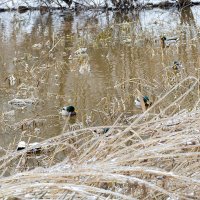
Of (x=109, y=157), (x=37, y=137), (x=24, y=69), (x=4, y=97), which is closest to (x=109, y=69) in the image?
(x=24, y=69)

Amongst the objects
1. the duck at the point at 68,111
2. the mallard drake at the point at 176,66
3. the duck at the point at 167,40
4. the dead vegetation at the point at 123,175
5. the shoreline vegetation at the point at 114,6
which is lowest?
the dead vegetation at the point at 123,175

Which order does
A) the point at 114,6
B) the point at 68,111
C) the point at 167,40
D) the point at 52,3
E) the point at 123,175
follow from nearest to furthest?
the point at 123,175 → the point at 68,111 → the point at 167,40 → the point at 114,6 → the point at 52,3

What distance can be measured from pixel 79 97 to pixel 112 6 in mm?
10266

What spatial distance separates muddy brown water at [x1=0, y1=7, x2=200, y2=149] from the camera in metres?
5.76

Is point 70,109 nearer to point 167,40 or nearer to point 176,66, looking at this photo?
point 176,66

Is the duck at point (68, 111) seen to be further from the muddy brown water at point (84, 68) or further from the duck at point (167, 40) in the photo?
the duck at point (167, 40)

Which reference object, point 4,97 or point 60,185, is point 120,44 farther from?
point 60,185

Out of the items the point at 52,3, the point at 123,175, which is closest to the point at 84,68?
the point at 123,175

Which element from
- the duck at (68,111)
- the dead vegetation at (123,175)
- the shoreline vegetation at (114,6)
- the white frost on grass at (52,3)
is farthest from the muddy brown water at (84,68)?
the white frost on grass at (52,3)

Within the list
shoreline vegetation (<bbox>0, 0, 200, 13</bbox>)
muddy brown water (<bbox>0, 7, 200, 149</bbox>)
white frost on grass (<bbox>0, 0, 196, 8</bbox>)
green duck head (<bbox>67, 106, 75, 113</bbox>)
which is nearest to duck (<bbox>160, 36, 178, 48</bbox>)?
muddy brown water (<bbox>0, 7, 200, 149</bbox>)

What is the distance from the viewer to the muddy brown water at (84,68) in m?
5.76

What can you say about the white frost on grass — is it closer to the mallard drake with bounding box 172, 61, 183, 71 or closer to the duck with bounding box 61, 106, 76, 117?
the mallard drake with bounding box 172, 61, 183, 71

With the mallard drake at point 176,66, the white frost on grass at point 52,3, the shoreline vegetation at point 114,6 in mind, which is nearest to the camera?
the mallard drake at point 176,66

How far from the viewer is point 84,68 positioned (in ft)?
25.9
